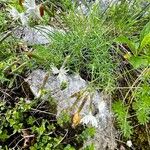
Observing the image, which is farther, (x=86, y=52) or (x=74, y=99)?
(x=86, y=52)

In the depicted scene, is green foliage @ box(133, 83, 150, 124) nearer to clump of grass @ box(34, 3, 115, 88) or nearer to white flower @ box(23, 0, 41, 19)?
clump of grass @ box(34, 3, 115, 88)

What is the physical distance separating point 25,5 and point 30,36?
447 mm

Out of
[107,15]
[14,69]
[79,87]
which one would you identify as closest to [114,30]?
[107,15]

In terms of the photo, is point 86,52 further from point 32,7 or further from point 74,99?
point 32,7

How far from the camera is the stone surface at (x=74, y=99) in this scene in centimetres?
191

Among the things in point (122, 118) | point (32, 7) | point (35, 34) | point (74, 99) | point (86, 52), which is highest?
point (32, 7)

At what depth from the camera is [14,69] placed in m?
1.98

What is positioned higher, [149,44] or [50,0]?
[50,0]

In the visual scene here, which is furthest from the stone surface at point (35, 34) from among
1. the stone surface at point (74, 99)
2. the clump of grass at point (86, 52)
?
the stone surface at point (74, 99)

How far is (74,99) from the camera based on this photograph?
1968mm

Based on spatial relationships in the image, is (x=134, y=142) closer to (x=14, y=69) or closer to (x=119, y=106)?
(x=119, y=106)

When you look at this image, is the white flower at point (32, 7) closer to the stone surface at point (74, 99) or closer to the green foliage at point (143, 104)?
the stone surface at point (74, 99)

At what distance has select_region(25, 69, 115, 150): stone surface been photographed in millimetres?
1912

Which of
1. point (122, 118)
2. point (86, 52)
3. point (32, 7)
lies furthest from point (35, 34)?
point (122, 118)
